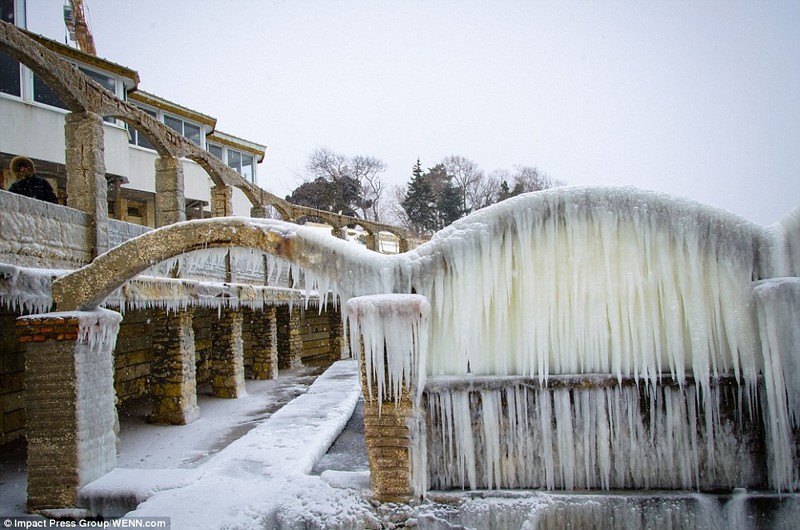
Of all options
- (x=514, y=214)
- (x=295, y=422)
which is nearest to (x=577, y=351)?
(x=514, y=214)

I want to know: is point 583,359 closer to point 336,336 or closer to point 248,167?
point 336,336

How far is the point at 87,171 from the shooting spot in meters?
7.20

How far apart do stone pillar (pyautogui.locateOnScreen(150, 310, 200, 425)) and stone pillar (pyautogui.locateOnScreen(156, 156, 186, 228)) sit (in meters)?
2.15

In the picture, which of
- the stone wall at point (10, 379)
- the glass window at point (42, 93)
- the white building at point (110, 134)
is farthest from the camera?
the glass window at point (42, 93)

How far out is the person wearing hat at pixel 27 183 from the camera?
6.83 m

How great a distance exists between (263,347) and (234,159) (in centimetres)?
1085

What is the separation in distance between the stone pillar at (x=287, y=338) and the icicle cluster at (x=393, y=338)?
14099 millimetres

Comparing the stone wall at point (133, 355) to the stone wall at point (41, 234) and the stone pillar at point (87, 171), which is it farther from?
the stone wall at point (41, 234)

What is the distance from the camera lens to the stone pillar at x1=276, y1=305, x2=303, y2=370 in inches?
700

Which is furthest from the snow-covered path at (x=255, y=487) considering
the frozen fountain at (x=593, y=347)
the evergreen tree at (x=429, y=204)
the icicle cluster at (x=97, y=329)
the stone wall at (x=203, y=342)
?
the evergreen tree at (x=429, y=204)

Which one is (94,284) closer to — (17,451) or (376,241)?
(17,451)

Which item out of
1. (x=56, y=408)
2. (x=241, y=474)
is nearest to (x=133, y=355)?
(x=56, y=408)

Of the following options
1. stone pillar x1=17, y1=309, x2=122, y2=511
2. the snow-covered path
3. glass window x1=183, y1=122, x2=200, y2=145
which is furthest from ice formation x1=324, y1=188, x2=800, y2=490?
glass window x1=183, y1=122, x2=200, y2=145

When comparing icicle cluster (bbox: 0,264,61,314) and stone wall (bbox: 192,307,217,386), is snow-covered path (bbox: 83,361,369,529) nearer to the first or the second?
icicle cluster (bbox: 0,264,61,314)
